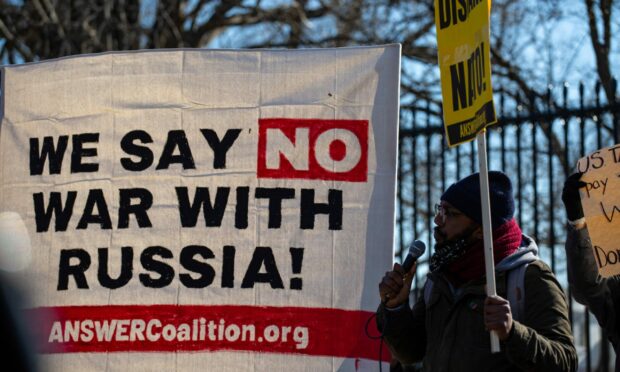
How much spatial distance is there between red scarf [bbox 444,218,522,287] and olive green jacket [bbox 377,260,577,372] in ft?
0.13

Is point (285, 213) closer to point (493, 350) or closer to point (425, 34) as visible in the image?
point (493, 350)

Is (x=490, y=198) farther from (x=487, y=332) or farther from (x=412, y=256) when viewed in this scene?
(x=487, y=332)

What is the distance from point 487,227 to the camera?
4137 mm

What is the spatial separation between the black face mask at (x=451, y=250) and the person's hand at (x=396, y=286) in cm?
10

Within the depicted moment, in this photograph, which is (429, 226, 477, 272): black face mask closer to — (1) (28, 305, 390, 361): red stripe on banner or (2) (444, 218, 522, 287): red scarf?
(2) (444, 218, 522, 287): red scarf

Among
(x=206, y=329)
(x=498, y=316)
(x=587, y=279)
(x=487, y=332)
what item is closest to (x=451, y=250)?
(x=487, y=332)

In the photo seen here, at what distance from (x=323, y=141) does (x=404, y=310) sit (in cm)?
135

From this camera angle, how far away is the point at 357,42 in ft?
50.2

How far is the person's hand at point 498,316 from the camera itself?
3893 millimetres

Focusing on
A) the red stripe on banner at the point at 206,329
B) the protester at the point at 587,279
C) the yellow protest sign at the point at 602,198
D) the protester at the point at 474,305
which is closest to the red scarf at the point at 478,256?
the protester at the point at 474,305

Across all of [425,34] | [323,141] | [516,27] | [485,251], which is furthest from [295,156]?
[425,34]

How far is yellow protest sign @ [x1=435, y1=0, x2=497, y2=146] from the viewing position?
4238 mm

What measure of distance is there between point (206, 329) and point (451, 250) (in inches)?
63.1

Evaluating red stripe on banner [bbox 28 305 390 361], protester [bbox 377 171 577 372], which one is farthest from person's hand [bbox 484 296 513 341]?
red stripe on banner [bbox 28 305 390 361]
